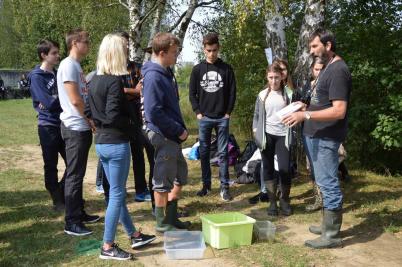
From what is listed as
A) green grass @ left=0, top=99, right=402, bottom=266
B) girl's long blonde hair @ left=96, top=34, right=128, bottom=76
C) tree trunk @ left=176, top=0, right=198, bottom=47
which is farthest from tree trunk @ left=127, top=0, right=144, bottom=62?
girl's long blonde hair @ left=96, top=34, right=128, bottom=76

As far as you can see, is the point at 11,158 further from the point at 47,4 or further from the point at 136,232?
the point at 136,232

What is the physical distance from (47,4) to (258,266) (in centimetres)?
903

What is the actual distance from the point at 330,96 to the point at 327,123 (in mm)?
290

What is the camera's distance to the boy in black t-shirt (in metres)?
3.80

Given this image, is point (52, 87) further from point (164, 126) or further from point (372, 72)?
point (372, 72)

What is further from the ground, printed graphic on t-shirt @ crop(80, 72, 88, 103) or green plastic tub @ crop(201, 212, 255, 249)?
printed graphic on t-shirt @ crop(80, 72, 88, 103)

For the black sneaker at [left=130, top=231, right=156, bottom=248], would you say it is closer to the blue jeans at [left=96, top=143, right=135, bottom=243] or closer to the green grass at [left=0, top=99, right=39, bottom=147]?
the blue jeans at [left=96, top=143, right=135, bottom=243]

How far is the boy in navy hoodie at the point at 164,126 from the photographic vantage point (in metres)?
4.01

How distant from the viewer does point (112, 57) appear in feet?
11.8

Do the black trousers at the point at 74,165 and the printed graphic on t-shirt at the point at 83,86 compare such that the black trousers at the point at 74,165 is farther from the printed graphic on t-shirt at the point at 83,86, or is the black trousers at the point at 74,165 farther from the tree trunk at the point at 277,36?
the tree trunk at the point at 277,36

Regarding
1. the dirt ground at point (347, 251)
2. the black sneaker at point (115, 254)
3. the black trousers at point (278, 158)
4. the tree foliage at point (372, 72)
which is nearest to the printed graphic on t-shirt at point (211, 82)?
the black trousers at point (278, 158)

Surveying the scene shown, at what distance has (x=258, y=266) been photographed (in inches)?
146

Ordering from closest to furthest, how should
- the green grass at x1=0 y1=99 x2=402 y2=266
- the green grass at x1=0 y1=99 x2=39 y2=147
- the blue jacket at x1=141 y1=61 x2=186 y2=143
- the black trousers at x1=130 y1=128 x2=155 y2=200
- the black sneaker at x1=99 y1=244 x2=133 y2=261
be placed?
the black sneaker at x1=99 y1=244 x2=133 y2=261
the green grass at x1=0 y1=99 x2=402 y2=266
the blue jacket at x1=141 y1=61 x2=186 y2=143
the black trousers at x1=130 y1=128 x2=155 y2=200
the green grass at x1=0 y1=99 x2=39 y2=147

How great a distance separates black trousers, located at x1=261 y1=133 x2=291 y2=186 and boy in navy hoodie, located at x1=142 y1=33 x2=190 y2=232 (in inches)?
43.7
